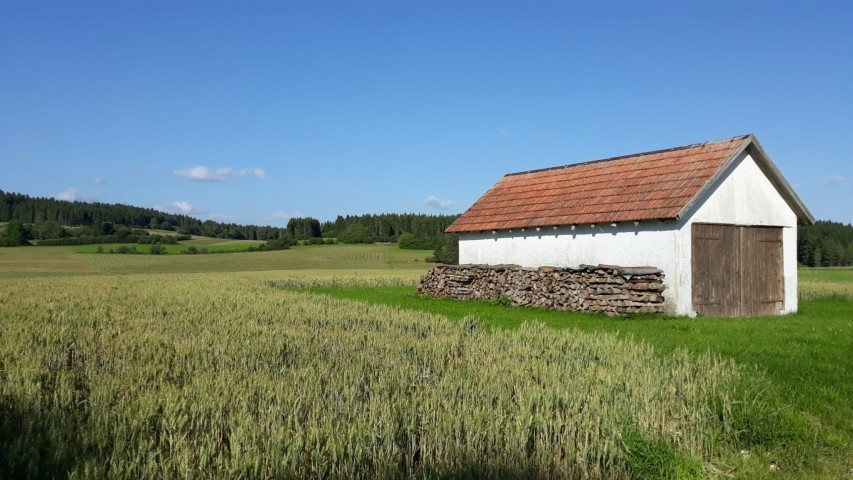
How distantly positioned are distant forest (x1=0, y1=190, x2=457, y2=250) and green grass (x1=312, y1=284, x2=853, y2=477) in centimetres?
6538

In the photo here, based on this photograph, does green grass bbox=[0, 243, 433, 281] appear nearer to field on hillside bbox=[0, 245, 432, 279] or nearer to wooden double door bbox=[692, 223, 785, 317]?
field on hillside bbox=[0, 245, 432, 279]

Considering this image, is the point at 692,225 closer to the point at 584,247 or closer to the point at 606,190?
the point at 584,247

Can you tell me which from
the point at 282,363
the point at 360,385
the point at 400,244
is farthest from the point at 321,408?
the point at 400,244

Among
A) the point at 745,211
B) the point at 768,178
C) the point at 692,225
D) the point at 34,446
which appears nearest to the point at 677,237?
the point at 692,225

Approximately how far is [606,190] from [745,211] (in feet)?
14.7

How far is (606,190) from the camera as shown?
22.7 metres

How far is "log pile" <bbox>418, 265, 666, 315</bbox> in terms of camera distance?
18938 mm

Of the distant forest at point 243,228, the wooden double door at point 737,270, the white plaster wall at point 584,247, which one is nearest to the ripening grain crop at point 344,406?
the white plaster wall at point 584,247

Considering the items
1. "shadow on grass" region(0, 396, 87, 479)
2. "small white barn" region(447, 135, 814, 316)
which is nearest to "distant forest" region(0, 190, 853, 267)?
"small white barn" region(447, 135, 814, 316)

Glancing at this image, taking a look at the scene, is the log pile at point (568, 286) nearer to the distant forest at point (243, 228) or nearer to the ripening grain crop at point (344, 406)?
the ripening grain crop at point (344, 406)

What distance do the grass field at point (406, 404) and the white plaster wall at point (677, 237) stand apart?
5691mm

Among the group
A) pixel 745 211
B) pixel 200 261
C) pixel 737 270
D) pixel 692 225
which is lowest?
pixel 200 261

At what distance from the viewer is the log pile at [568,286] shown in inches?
746

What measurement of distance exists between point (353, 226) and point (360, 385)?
10177cm
